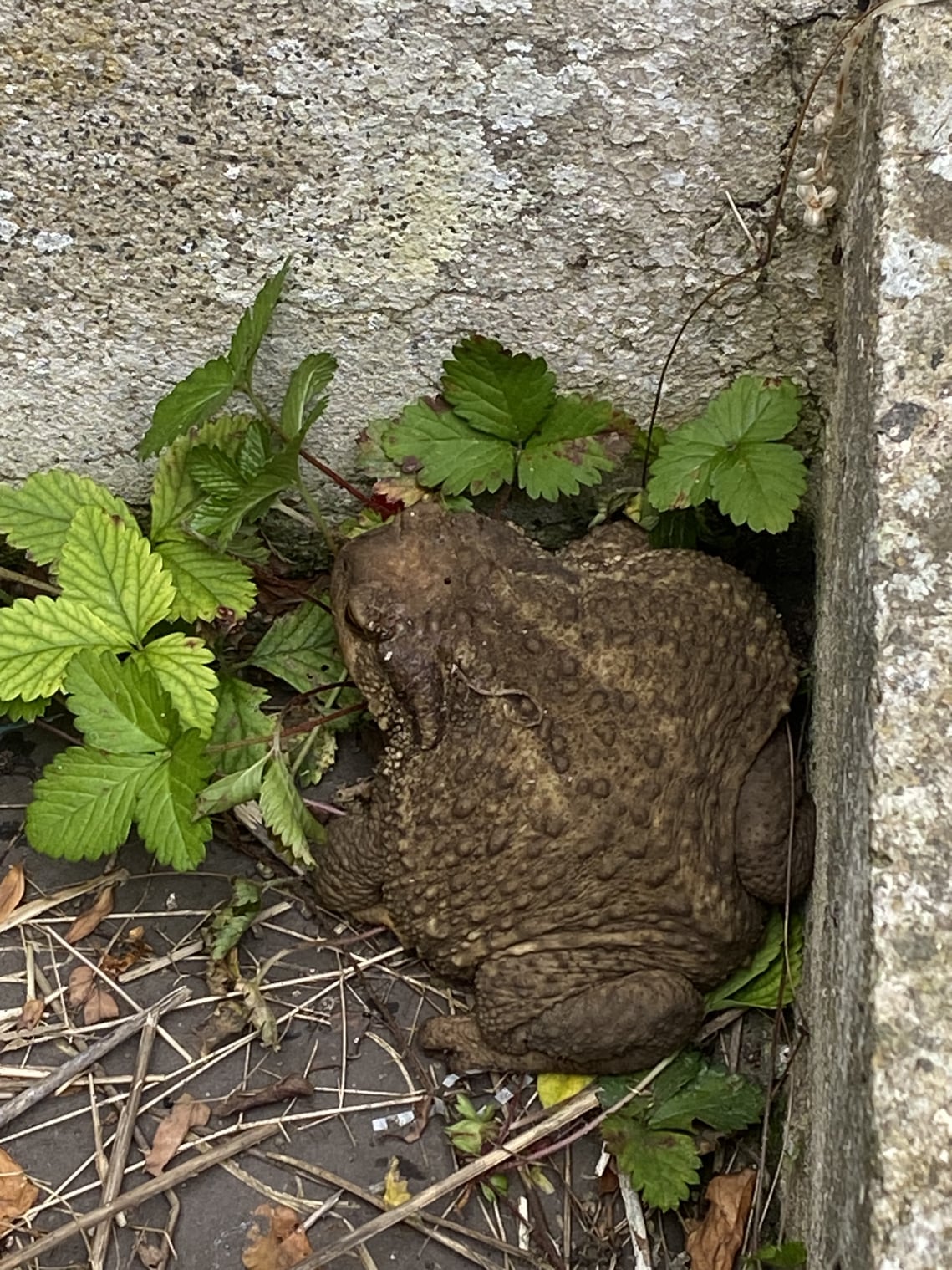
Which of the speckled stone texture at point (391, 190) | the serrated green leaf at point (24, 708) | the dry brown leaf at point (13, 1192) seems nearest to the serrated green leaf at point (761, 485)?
the speckled stone texture at point (391, 190)

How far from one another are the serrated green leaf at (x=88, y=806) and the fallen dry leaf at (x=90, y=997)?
0.44 meters

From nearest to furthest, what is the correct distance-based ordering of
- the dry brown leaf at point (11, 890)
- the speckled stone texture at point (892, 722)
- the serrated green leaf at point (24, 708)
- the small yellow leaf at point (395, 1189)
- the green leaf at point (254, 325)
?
the speckled stone texture at point (892, 722) → the green leaf at point (254, 325) → the small yellow leaf at point (395, 1189) → the serrated green leaf at point (24, 708) → the dry brown leaf at point (11, 890)

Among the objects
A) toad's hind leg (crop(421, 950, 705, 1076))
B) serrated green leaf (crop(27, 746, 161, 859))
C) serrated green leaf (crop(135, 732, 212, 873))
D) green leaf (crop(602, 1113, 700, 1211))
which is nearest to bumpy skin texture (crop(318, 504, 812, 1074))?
toad's hind leg (crop(421, 950, 705, 1076))

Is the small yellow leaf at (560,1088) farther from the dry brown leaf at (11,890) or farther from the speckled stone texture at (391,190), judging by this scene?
the speckled stone texture at (391,190)

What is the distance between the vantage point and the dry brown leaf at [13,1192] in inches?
94.0

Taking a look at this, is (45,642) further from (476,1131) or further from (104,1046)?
(476,1131)

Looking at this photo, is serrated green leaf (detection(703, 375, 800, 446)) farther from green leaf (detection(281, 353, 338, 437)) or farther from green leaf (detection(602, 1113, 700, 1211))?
green leaf (detection(602, 1113, 700, 1211))

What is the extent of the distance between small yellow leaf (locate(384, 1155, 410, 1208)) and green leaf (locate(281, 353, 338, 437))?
4.80ft

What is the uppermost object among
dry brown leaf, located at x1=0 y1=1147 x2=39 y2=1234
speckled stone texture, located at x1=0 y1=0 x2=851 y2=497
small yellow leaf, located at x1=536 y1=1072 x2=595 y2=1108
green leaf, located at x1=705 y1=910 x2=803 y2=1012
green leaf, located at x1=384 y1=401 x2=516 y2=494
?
speckled stone texture, located at x1=0 y1=0 x2=851 y2=497

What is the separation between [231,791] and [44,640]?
0.48 metres

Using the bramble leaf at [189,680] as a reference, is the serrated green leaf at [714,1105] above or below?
below

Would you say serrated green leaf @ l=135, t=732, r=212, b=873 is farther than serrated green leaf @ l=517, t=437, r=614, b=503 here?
No

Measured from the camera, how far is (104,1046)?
254 centimetres

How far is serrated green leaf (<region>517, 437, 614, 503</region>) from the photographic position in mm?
2441
